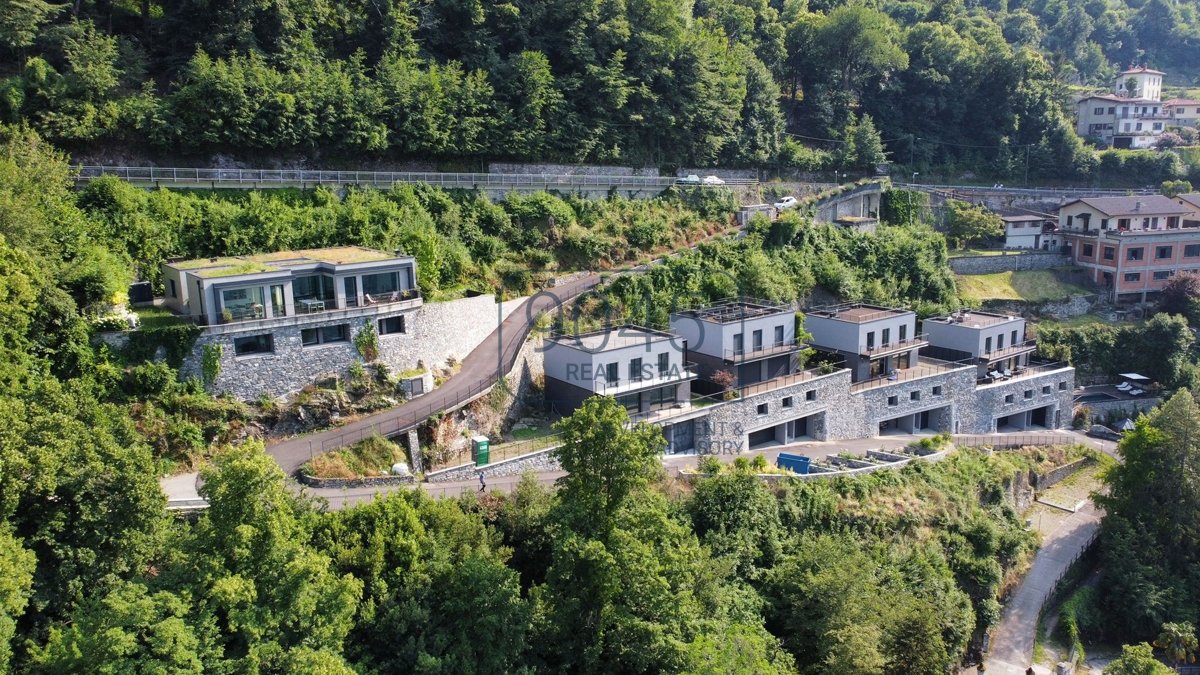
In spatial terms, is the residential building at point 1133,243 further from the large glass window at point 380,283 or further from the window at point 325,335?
the window at point 325,335

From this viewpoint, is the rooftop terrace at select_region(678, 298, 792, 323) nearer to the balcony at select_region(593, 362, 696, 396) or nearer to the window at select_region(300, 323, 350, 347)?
the balcony at select_region(593, 362, 696, 396)

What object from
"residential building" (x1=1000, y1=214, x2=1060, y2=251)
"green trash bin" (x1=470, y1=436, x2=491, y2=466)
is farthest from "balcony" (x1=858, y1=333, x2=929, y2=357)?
"residential building" (x1=1000, y1=214, x2=1060, y2=251)

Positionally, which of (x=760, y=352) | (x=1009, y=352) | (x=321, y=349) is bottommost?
(x=1009, y=352)

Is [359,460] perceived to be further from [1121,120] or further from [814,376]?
[1121,120]

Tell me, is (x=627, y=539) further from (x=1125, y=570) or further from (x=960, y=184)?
(x=960, y=184)

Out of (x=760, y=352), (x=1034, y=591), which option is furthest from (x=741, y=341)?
(x=1034, y=591)

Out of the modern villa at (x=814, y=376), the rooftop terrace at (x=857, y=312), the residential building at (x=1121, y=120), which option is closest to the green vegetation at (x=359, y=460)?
the modern villa at (x=814, y=376)
